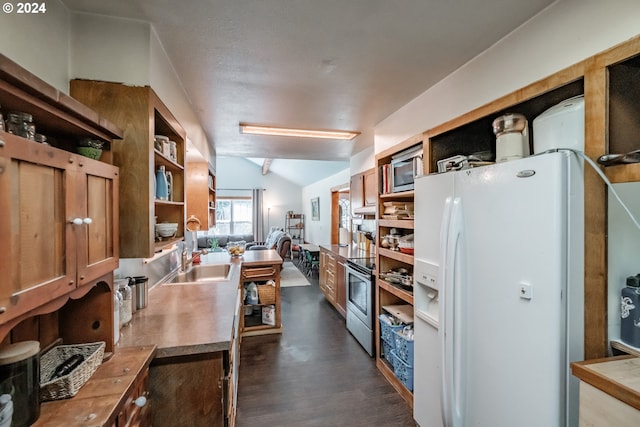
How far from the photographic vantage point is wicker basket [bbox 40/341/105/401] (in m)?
0.90

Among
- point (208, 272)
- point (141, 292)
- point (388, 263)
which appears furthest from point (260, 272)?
point (141, 292)

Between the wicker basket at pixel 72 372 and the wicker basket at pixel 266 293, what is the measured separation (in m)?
2.32

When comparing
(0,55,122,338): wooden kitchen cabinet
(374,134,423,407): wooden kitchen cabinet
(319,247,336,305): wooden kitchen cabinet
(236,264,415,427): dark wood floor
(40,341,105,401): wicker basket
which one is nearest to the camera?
(0,55,122,338): wooden kitchen cabinet

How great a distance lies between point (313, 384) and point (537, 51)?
2.68 m

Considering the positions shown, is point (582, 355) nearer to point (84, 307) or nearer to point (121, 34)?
point (84, 307)

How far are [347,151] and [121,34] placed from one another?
3266mm

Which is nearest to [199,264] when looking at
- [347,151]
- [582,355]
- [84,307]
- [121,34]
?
[84,307]

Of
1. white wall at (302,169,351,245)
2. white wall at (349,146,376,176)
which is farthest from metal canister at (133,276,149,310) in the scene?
white wall at (302,169,351,245)

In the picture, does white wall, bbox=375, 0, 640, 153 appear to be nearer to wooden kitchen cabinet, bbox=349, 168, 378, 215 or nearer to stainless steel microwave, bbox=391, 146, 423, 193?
stainless steel microwave, bbox=391, 146, 423, 193

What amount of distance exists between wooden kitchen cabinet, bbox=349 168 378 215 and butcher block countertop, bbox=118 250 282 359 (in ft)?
6.46

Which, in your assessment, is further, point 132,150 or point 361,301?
point 361,301

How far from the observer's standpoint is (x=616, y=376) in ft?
2.89

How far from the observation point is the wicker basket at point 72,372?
0.90 metres

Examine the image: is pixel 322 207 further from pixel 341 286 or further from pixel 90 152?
pixel 90 152
